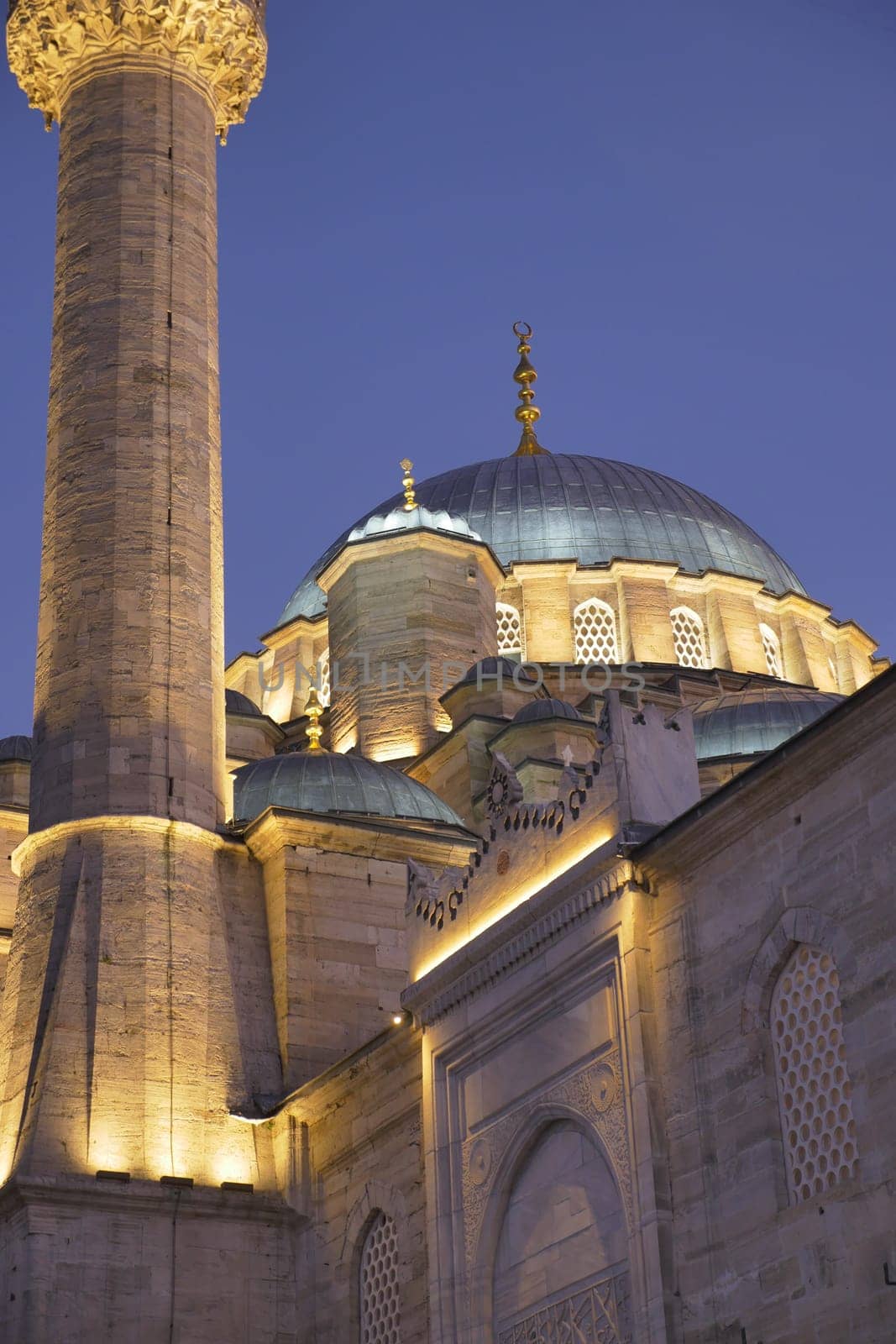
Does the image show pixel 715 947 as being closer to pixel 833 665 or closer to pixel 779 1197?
pixel 779 1197

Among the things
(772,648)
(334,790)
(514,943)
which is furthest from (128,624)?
(772,648)

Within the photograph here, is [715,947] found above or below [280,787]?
below

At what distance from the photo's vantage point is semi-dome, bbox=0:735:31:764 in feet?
79.0

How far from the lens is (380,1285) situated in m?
15.9

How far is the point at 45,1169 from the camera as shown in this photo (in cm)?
1623

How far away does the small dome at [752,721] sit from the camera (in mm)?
24312

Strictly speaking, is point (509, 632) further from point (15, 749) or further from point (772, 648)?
point (15, 749)

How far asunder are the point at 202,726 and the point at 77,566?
6.21ft

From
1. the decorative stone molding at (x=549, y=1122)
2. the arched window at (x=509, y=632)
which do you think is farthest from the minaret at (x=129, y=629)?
the arched window at (x=509, y=632)

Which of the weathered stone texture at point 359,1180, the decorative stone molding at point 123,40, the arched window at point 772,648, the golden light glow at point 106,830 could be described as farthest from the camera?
the arched window at point 772,648

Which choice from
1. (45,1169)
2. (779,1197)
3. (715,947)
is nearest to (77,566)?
(45,1169)

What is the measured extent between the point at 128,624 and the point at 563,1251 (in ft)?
25.7

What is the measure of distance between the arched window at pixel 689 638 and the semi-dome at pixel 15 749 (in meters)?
9.69

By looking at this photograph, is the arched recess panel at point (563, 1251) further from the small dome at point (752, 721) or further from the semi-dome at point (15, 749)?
the semi-dome at point (15, 749)
